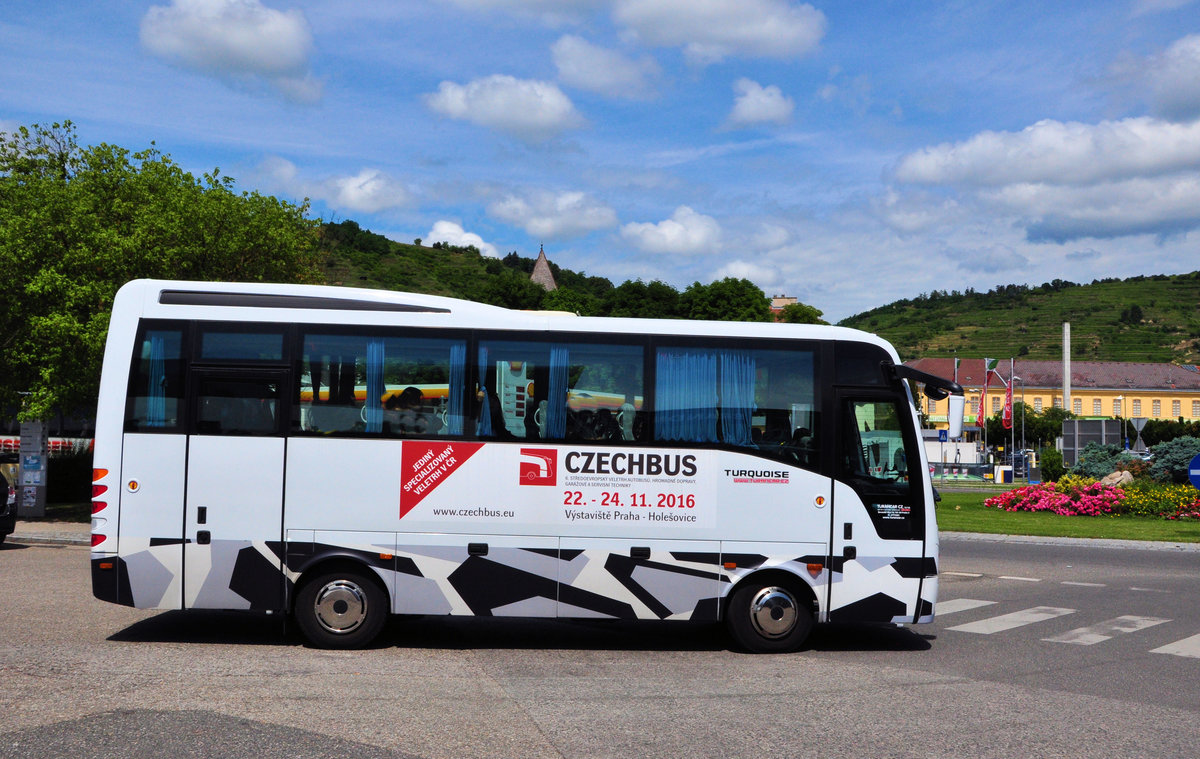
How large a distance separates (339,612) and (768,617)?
3.93m

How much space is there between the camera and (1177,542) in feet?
69.2

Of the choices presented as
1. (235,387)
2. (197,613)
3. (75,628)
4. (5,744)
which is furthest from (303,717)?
(197,613)

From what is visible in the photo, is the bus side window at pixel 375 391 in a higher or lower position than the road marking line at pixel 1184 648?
higher

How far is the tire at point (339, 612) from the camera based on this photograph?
9102 millimetres

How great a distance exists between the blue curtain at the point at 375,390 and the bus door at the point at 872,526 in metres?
4.23

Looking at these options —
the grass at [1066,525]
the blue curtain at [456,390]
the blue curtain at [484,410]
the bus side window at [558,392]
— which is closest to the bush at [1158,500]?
the grass at [1066,525]

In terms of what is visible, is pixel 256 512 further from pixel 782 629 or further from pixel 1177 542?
pixel 1177 542

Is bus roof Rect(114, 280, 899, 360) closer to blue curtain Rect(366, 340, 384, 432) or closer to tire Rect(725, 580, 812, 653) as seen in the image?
blue curtain Rect(366, 340, 384, 432)

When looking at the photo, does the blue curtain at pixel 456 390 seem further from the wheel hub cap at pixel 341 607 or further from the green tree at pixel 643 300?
the green tree at pixel 643 300

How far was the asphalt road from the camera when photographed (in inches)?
244

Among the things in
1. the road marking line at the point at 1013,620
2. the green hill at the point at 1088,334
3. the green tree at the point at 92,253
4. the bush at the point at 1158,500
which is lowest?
the road marking line at the point at 1013,620

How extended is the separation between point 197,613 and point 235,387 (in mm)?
3421

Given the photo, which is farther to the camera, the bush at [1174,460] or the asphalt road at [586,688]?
→ the bush at [1174,460]

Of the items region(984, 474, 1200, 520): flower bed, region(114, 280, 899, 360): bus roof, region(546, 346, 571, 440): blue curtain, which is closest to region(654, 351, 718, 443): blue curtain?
region(114, 280, 899, 360): bus roof
